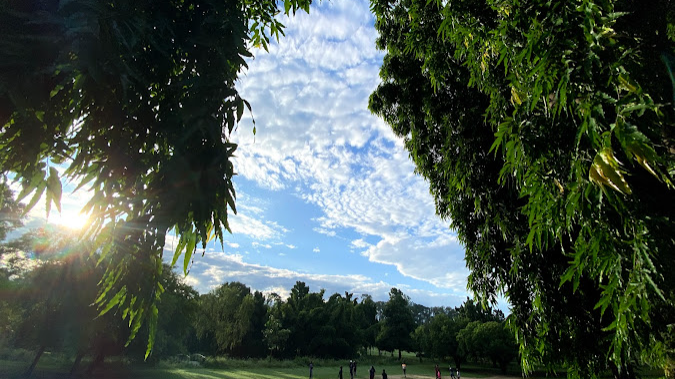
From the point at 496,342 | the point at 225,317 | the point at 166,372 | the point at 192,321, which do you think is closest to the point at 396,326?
the point at 496,342

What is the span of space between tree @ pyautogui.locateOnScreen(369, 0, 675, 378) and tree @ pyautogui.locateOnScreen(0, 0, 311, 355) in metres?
2.79

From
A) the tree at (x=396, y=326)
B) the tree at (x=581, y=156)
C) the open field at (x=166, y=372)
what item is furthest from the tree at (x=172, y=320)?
the tree at (x=396, y=326)

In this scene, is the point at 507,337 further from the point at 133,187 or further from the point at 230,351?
the point at 133,187

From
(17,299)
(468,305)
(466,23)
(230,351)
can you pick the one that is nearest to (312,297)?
(230,351)

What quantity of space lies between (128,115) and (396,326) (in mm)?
75186

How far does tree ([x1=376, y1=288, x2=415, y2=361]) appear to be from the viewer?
2756 inches

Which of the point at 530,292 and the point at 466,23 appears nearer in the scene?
the point at 466,23

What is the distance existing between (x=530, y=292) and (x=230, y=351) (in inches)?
2238

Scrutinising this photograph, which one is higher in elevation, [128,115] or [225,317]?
[128,115]

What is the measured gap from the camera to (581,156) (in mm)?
3184

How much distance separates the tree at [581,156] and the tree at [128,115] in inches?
110

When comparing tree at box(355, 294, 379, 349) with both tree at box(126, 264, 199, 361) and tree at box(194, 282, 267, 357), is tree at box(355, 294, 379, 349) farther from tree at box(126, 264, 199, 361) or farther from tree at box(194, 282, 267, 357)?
tree at box(126, 264, 199, 361)

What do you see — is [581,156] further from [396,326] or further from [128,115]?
[396,326]

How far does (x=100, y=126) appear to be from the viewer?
2.89m
